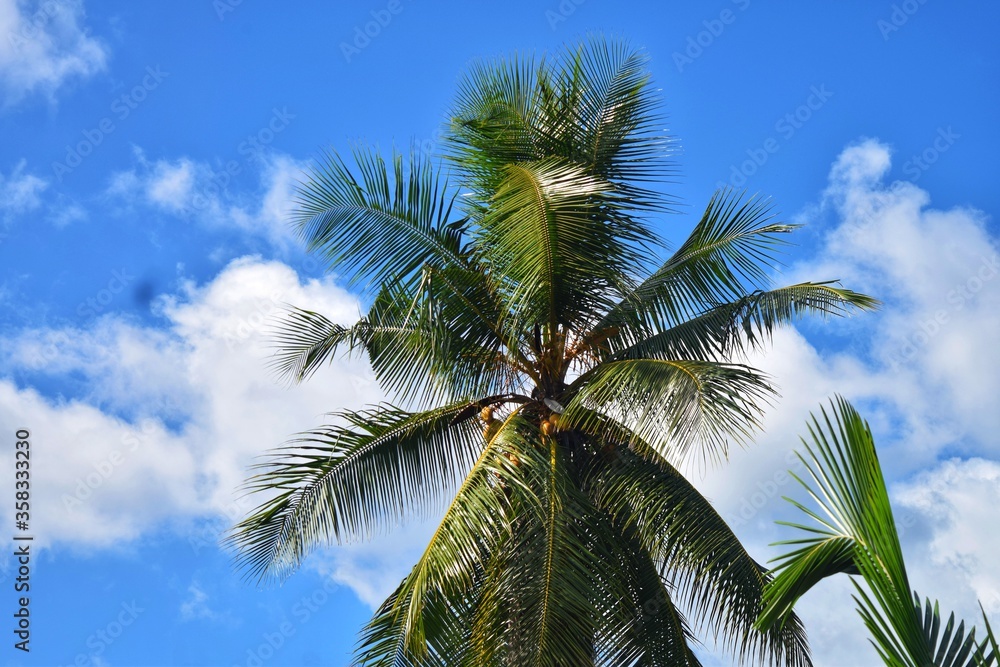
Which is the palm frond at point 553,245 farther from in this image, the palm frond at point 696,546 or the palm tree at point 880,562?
the palm tree at point 880,562

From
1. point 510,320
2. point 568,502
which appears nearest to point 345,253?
point 510,320

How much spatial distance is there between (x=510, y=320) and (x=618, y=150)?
9.07 ft

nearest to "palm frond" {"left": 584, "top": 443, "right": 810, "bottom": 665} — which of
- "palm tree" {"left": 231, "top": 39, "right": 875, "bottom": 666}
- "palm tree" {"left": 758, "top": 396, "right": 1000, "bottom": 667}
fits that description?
"palm tree" {"left": 231, "top": 39, "right": 875, "bottom": 666}

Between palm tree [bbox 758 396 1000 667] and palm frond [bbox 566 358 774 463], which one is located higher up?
palm frond [bbox 566 358 774 463]

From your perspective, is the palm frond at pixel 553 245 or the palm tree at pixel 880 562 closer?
the palm tree at pixel 880 562

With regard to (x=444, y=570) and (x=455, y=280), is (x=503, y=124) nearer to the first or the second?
(x=455, y=280)

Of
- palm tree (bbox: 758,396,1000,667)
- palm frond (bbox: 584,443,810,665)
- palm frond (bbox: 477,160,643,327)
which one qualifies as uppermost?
palm frond (bbox: 477,160,643,327)

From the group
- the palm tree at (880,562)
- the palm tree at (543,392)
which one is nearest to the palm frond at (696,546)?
the palm tree at (543,392)

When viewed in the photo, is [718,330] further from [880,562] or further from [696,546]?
[880,562]

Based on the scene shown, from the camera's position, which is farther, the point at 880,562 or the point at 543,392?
the point at 543,392

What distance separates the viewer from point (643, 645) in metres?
11.1

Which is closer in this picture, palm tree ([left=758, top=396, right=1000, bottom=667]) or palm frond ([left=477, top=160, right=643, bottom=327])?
palm tree ([left=758, top=396, right=1000, bottom=667])

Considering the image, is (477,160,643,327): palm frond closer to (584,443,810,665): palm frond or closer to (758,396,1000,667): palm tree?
(584,443,810,665): palm frond

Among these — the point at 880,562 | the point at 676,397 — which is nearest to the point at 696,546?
the point at 676,397
